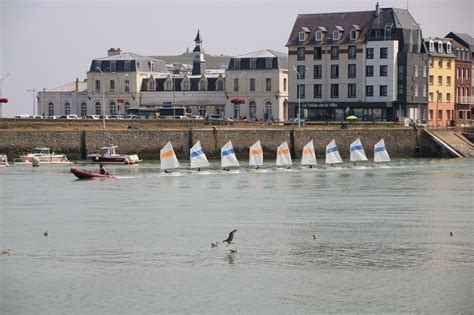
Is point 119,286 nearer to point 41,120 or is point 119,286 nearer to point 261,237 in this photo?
point 261,237

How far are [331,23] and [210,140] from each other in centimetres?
3087

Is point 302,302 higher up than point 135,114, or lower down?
lower down

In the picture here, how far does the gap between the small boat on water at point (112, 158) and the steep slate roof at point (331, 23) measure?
36.1 m

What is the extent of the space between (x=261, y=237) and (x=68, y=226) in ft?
35.9

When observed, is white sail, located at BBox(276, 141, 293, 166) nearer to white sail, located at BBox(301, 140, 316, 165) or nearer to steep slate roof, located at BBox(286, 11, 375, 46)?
white sail, located at BBox(301, 140, 316, 165)

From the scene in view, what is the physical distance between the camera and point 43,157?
101000 mm

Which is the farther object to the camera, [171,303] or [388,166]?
[388,166]

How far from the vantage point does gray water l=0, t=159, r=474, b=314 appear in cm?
4106

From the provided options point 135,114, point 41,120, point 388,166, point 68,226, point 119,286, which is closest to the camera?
point 119,286

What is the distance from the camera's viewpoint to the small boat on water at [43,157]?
330 feet

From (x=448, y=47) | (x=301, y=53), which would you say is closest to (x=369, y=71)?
(x=301, y=53)

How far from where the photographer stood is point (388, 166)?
99.6 m

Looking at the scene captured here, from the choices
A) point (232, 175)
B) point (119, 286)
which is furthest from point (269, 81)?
point (119, 286)

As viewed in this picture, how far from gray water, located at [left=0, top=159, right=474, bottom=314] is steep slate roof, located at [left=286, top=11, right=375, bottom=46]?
158 ft
